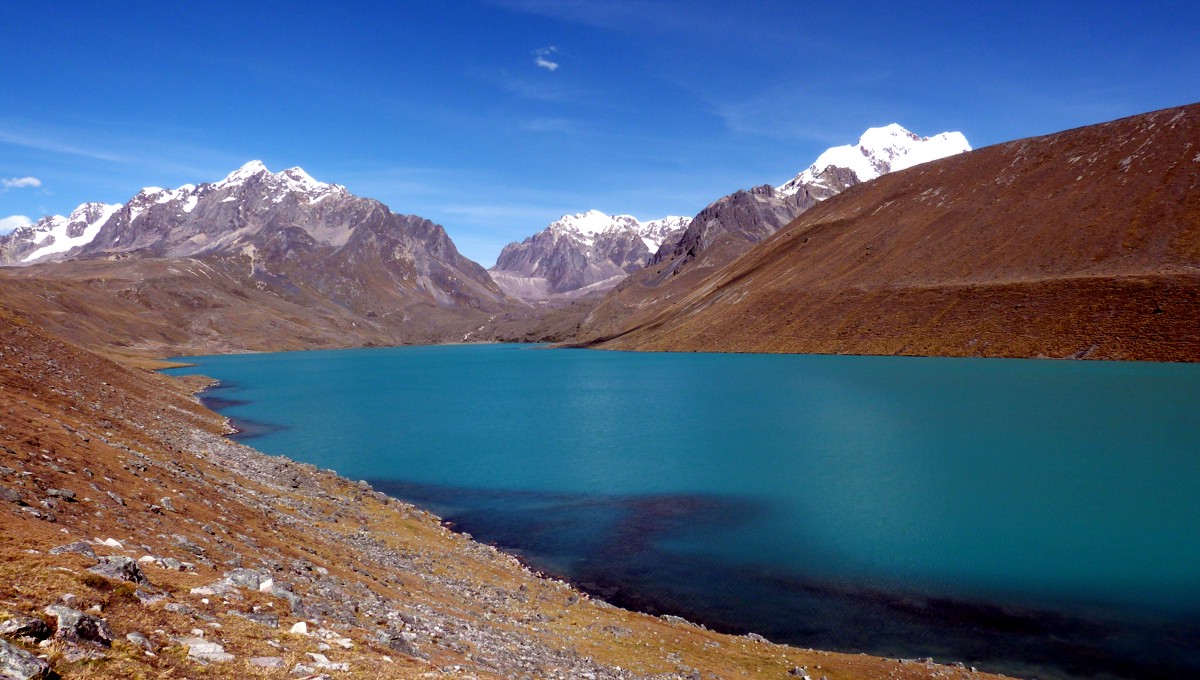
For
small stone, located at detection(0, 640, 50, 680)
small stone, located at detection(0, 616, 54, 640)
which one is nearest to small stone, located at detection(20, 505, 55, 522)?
small stone, located at detection(0, 616, 54, 640)

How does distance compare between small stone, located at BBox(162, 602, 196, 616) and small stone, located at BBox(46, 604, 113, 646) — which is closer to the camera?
small stone, located at BBox(46, 604, 113, 646)

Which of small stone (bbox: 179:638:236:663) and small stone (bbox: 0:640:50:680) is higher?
small stone (bbox: 0:640:50:680)

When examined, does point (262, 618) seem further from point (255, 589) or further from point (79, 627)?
point (79, 627)

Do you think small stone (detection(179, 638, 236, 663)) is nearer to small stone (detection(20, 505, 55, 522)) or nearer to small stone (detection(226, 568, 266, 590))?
small stone (detection(226, 568, 266, 590))

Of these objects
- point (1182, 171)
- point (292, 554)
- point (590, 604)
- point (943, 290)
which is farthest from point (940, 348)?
point (292, 554)

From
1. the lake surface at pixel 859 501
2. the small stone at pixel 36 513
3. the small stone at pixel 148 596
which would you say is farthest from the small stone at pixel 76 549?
the lake surface at pixel 859 501
